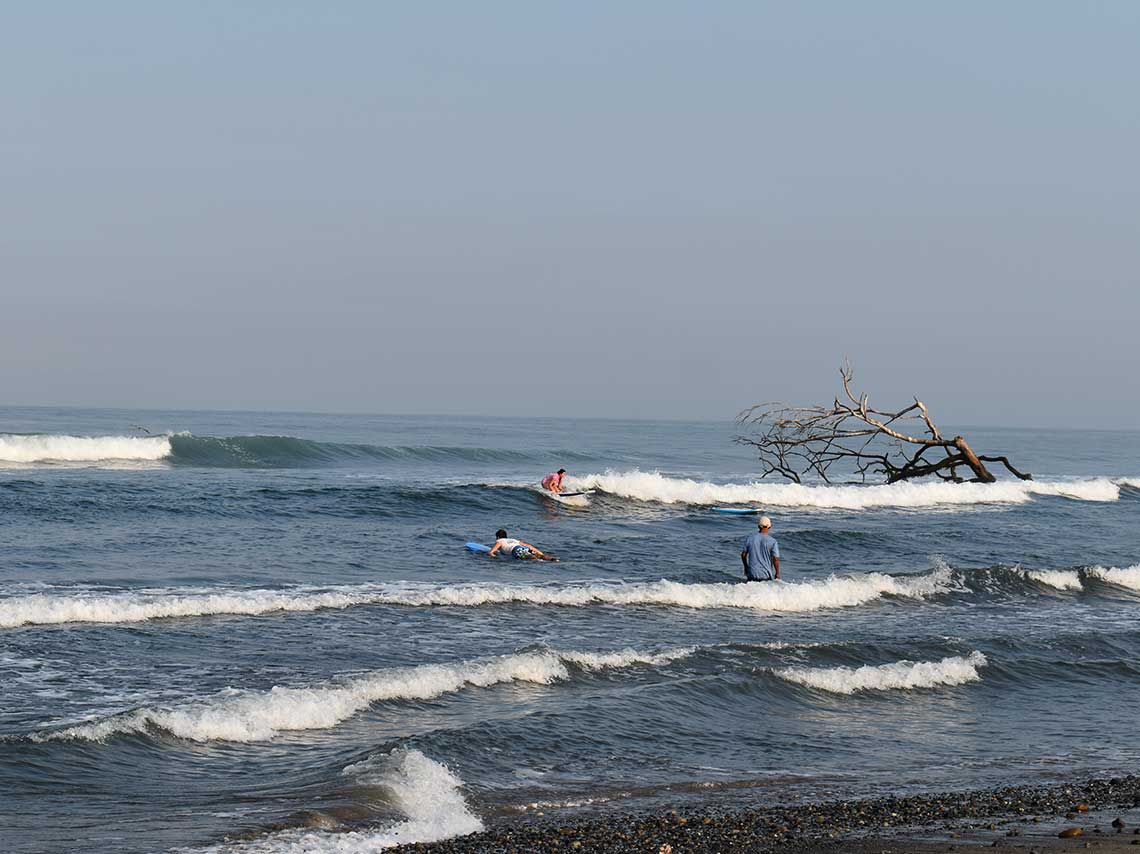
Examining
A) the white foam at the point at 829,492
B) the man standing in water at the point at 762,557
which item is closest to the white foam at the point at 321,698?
the man standing in water at the point at 762,557

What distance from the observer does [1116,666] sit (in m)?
13.8

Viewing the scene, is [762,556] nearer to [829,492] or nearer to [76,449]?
[829,492]

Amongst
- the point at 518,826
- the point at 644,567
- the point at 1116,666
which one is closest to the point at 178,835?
the point at 518,826

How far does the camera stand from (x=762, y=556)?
18453 millimetres

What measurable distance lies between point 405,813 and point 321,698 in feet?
9.78

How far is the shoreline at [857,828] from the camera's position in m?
6.88

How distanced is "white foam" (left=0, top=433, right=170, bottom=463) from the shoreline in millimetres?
39574

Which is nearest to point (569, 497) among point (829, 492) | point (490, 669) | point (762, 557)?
point (829, 492)

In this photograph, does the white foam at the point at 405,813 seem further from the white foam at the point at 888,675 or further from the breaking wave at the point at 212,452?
the breaking wave at the point at 212,452

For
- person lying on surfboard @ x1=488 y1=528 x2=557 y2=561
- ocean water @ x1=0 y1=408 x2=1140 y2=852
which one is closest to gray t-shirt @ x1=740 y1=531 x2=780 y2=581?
ocean water @ x1=0 y1=408 x2=1140 y2=852

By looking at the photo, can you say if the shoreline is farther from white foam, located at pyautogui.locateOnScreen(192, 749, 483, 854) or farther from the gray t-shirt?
the gray t-shirt

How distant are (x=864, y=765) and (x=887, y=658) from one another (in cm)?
439

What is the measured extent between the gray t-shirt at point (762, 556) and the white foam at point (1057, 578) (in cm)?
548

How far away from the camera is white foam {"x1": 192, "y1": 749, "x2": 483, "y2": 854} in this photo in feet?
22.3
